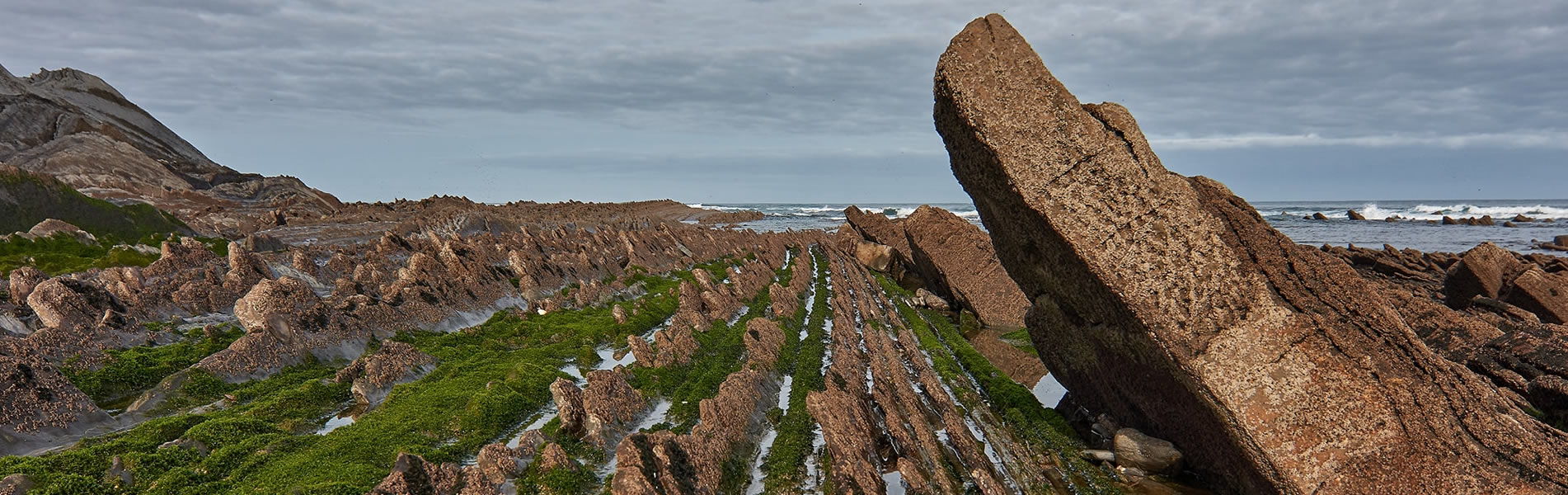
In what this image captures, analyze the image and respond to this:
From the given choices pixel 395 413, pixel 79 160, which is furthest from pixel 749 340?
pixel 79 160

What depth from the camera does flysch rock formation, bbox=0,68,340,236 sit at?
151 ft

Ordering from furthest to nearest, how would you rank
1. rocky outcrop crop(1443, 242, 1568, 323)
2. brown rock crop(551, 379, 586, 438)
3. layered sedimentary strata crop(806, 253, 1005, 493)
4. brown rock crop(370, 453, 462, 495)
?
rocky outcrop crop(1443, 242, 1568, 323) → brown rock crop(551, 379, 586, 438) → layered sedimentary strata crop(806, 253, 1005, 493) → brown rock crop(370, 453, 462, 495)

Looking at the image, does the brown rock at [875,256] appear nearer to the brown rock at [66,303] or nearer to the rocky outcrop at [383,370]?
the rocky outcrop at [383,370]

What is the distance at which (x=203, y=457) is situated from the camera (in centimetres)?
866

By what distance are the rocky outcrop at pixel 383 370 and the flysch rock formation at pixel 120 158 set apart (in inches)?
1082

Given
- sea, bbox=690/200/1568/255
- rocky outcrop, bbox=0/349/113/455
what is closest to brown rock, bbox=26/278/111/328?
rocky outcrop, bbox=0/349/113/455

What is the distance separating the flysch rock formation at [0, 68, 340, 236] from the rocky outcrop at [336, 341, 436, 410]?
27.5 meters

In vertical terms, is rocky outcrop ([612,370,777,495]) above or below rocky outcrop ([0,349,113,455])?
below

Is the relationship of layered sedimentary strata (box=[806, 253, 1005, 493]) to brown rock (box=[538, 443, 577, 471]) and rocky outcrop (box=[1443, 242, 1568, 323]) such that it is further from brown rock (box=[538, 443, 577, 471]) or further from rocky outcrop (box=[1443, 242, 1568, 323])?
rocky outcrop (box=[1443, 242, 1568, 323])

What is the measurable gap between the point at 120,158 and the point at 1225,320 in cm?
6903

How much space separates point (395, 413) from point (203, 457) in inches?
92.5

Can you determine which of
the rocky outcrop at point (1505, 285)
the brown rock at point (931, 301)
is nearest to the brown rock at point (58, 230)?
the brown rock at point (931, 301)

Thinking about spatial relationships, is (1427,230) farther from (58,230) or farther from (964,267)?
(58,230)

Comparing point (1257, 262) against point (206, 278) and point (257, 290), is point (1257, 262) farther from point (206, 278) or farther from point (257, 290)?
point (206, 278)
